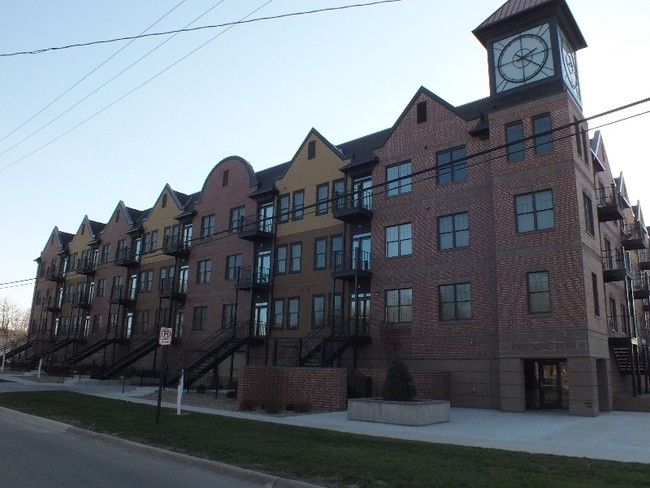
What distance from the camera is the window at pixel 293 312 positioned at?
96.2 feet

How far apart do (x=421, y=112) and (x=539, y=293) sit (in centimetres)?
1079

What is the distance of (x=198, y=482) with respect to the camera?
326 inches

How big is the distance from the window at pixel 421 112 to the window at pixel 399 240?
5251 millimetres

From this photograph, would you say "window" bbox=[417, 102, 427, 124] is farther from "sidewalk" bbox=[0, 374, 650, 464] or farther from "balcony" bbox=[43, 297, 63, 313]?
"balcony" bbox=[43, 297, 63, 313]

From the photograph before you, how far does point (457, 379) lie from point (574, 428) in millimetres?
7139

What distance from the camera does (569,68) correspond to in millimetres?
22984

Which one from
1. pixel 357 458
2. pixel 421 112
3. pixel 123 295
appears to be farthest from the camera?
pixel 123 295

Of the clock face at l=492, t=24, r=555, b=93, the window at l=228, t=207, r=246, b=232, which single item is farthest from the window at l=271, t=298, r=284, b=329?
the clock face at l=492, t=24, r=555, b=93

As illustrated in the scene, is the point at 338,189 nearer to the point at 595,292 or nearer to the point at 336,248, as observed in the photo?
the point at 336,248

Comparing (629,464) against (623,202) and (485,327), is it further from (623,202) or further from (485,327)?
(623,202)

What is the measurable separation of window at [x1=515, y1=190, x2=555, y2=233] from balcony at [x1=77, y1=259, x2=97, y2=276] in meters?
37.4

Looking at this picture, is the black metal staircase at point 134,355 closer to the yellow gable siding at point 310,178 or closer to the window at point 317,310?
the yellow gable siding at point 310,178

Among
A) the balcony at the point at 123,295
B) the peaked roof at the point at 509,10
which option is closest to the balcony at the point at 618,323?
the peaked roof at the point at 509,10

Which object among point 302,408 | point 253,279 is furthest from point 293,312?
point 302,408
